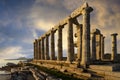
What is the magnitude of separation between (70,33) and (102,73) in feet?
45.0

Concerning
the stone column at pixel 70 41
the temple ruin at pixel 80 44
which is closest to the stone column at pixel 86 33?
the temple ruin at pixel 80 44

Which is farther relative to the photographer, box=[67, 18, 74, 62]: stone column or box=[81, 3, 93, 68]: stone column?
box=[67, 18, 74, 62]: stone column

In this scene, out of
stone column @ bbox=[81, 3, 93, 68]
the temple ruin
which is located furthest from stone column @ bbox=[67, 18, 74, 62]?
stone column @ bbox=[81, 3, 93, 68]

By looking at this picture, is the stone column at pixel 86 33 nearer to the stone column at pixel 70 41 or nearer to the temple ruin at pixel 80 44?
the temple ruin at pixel 80 44

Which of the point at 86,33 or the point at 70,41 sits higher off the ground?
the point at 86,33

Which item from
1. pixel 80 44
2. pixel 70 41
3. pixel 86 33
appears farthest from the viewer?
pixel 80 44

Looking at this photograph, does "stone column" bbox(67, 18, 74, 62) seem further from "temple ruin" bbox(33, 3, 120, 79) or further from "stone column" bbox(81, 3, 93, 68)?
"stone column" bbox(81, 3, 93, 68)

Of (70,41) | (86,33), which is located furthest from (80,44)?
(86,33)

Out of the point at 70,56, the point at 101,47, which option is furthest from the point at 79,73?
the point at 101,47

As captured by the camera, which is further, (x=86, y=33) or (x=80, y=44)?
(x=80, y=44)

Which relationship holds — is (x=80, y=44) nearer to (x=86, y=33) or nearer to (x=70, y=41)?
(x=70, y=41)

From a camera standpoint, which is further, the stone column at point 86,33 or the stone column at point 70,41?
the stone column at point 70,41

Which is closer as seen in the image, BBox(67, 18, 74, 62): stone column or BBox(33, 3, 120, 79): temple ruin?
BBox(33, 3, 120, 79): temple ruin

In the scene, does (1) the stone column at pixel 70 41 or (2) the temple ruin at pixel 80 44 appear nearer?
(2) the temple ruin at pixel 80 44
